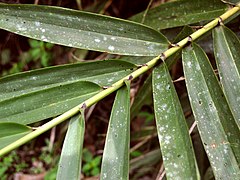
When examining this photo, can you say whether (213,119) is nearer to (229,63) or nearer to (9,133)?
(229,63)

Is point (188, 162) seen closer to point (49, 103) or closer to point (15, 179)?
point (49, 103)

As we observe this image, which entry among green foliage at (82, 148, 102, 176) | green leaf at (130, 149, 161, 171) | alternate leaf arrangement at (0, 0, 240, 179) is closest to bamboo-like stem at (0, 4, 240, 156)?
alternate leaf arrangement at (0, 0, 240, 179)

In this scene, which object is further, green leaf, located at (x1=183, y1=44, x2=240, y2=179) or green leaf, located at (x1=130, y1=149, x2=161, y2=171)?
green leaf, located at (x1=130, y1=149, x2=161, y2=171)

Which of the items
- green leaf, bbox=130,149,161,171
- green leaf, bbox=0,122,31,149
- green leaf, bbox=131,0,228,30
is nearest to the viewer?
green leaf, bbox=0,122,31,149

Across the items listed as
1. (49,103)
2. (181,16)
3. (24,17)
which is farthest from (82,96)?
(181,16)

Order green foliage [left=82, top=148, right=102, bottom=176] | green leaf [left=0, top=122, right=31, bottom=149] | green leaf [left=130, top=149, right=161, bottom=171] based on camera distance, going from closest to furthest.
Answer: green leaf [left=0, top=122, right=31, bottom=149], green leaf [left=130, top=149, right=161, bottom=171], green foliage [left=82, top=148, right=102, bottom=176]

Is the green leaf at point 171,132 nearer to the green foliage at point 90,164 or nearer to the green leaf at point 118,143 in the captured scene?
the green leaf at point 118,143

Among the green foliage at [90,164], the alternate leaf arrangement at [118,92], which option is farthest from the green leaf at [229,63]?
the green foliage at [90,164]

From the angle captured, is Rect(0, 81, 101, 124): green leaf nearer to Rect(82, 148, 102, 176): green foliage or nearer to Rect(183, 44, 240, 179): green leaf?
Rect(183, 44, 240, 179): green leaf
